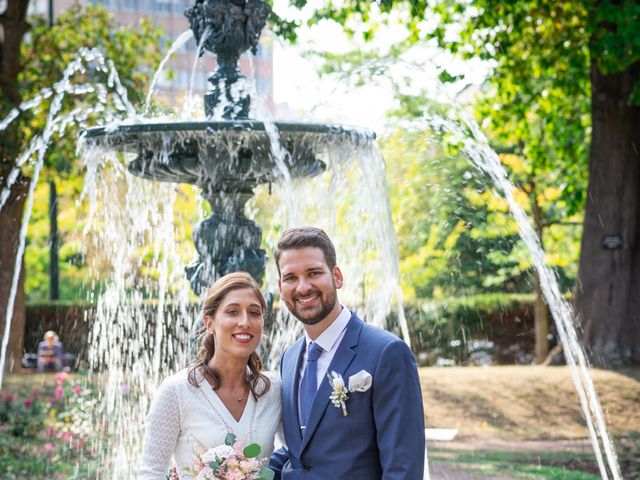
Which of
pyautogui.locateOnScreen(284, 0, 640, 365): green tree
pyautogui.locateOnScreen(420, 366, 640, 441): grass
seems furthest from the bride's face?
pyautogui.locateOnScreen(284, 0, 640, 365): green tree

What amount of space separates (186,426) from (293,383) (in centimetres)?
41

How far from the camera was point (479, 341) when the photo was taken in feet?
80.3

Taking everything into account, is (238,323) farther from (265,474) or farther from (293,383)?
(265,474)

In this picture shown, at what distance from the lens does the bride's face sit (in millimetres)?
3674

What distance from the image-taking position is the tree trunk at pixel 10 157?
16359 millimetres

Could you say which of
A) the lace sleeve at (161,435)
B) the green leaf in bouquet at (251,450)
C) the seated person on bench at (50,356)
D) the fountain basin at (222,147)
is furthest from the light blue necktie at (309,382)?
the seated person on bench at (50,356)

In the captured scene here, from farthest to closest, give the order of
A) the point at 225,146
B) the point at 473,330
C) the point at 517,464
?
the point at 473,330 → the point at 517,464 → the point at 225,146

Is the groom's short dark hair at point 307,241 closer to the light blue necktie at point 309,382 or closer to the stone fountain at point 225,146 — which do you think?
the light blue necktie at point 309,382

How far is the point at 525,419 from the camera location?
13.1m

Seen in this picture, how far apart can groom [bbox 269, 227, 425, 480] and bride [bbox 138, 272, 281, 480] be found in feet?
0.45

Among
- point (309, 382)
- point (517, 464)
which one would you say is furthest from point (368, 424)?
point (517, 464)

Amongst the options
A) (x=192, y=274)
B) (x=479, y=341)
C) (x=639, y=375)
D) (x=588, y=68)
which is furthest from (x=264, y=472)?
(x=479, y=341)

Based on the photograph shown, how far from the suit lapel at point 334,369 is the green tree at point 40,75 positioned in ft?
43.9

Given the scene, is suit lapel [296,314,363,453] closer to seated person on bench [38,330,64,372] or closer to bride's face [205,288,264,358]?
bride's face [205,288,264,358]
